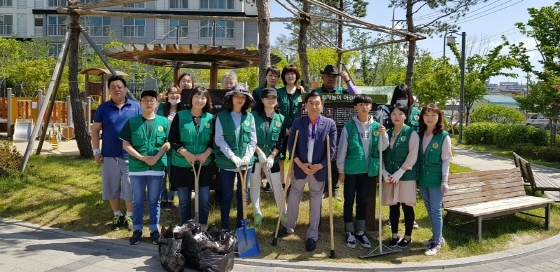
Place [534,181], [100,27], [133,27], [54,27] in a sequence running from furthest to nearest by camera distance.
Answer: [54,27] < [133,27] < [100,27] < [534,181]

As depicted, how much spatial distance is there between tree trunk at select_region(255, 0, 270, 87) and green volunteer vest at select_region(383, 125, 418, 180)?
2.45 metres

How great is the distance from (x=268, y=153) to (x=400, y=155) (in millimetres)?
1544

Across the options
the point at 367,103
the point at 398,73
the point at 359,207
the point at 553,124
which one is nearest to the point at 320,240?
the point at 359,207

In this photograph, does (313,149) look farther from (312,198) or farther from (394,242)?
(394,242)

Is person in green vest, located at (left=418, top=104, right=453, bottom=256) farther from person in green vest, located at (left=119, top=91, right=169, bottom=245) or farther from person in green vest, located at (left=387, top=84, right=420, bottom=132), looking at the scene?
person in green vest, located at (left=119, top=91, right=169, bottom=245)

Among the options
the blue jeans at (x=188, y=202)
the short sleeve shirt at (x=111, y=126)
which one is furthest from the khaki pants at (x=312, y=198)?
the short sleeve shirt at (x=111, y=126)

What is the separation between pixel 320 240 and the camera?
19.4 ft

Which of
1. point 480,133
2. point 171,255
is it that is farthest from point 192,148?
point 480,133

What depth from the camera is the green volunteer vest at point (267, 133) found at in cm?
581

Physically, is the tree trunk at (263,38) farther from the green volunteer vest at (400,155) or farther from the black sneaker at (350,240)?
the black sneaker at (350,240)

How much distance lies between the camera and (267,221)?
21.1ft

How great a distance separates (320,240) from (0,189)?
535 cm

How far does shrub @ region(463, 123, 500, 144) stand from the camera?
2258 centimetres

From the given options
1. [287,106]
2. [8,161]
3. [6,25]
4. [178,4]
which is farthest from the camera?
[6,25]
